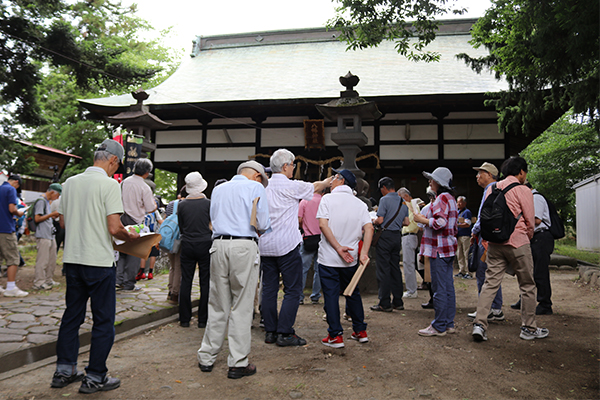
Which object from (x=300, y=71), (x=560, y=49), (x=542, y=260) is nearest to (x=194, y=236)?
(x=560, y=49)

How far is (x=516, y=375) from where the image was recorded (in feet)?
11.9

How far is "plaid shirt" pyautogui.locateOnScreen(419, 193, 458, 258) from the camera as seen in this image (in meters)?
4.91

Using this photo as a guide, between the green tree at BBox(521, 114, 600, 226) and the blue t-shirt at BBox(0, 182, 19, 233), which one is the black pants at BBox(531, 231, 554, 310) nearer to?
the blue t-shirt at BBox(0, 182, 19, 233)

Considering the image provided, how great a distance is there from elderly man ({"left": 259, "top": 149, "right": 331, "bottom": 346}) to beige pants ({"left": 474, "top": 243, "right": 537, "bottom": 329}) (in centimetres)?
200

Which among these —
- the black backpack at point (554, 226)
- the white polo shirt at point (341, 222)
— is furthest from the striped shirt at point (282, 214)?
the black backpack at point (554, 226)

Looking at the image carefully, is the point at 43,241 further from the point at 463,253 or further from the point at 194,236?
the point at 463,253

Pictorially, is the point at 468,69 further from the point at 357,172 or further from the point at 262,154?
the point at 357,172

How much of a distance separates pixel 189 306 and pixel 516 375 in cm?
371

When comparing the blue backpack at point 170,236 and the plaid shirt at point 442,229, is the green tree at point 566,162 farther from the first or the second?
the blue backpack at point 170,236

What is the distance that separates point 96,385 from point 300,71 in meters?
14.8

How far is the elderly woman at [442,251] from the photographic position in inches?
191

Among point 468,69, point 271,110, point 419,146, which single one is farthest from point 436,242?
point 468,69

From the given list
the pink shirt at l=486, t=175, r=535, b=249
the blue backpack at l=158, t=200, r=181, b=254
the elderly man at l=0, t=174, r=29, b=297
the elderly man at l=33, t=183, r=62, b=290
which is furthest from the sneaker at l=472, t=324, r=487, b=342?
the elderly man at l=33, t=183, r=62, b=290

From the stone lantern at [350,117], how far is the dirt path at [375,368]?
13.9ft
